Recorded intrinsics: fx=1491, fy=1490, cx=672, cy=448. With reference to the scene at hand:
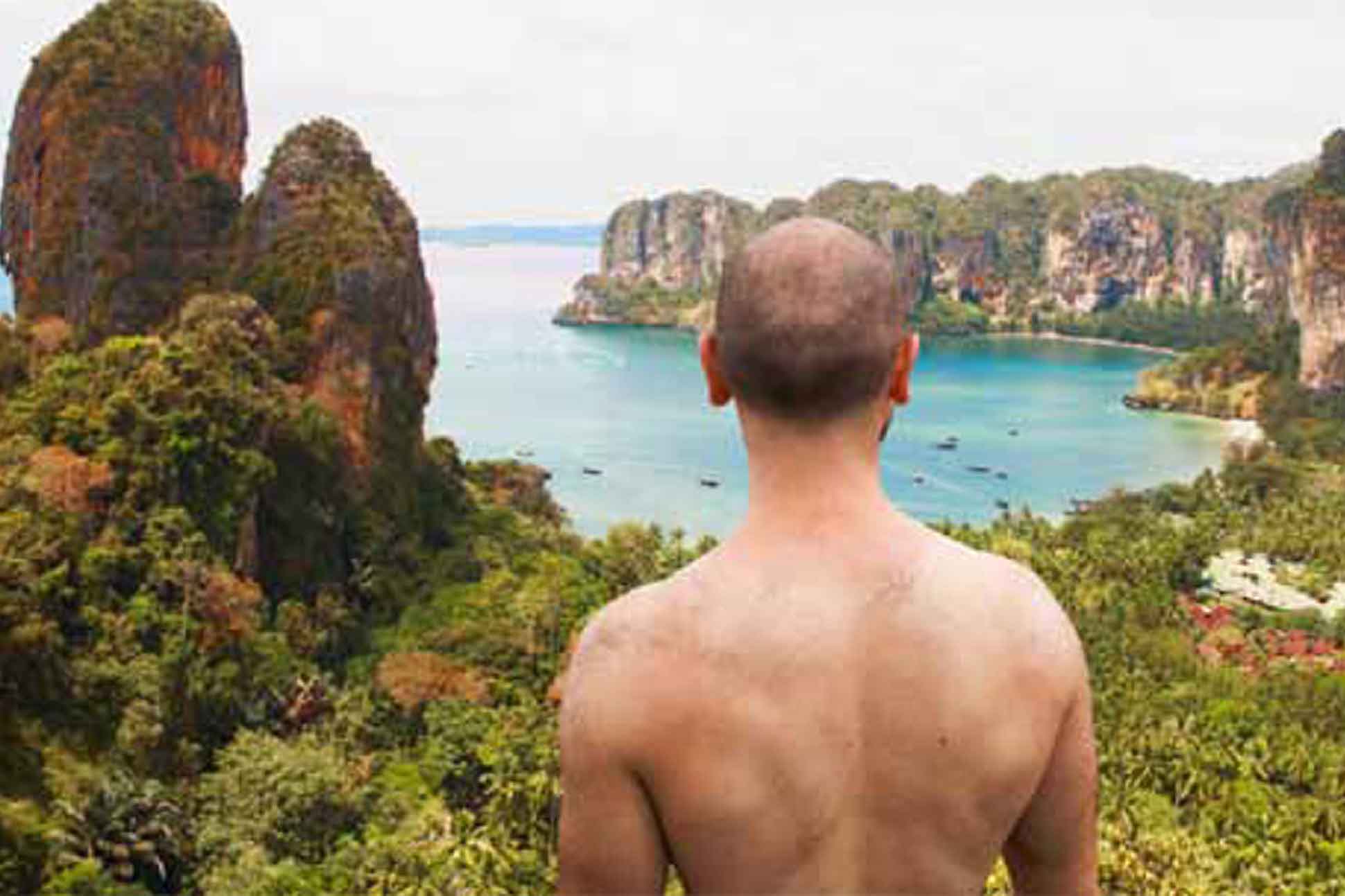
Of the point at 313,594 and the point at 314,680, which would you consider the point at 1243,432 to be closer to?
the point at 313,594

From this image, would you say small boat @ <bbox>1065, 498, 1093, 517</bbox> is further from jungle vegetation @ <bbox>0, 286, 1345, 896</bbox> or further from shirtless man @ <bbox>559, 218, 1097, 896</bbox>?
shirtless man @ <bbox>559, 218, 1097, 896</bbox>

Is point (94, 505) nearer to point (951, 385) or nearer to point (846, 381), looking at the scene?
point (846, 381)

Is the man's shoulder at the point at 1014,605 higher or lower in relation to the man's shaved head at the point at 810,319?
lower

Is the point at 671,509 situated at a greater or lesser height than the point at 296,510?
lesser

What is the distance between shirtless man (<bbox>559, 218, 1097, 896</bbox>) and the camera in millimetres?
2580

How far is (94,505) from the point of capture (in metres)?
33.0

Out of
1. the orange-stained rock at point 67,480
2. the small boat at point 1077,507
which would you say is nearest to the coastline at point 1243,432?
the small boat at point 1077,507

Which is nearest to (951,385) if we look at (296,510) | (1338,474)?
(1338,474)

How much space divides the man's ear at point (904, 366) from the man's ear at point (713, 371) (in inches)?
12.0

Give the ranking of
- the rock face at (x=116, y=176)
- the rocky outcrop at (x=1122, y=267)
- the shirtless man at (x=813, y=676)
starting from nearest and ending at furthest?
the shirtless man at (x=813, y=676)
the rock face at (x=116, y=176)
the rocky outcrop at (x=1122, y=267)

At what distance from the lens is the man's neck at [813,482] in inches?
105

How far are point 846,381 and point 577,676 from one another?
2.32 feet

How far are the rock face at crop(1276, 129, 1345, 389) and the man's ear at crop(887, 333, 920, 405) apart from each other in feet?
358

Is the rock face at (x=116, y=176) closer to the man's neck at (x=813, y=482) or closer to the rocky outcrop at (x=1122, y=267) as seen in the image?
the man's neck at (x=813, y=482)
